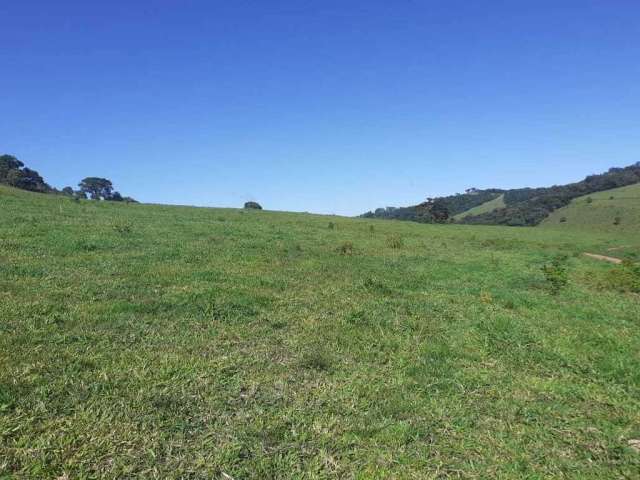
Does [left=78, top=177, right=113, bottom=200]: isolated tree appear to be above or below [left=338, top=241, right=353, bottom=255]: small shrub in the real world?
above

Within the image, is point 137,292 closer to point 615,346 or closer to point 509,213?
point 615,346

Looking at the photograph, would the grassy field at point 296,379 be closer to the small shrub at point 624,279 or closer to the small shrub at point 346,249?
the small shrub at point 624,279

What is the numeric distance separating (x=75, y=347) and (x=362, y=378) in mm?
4564

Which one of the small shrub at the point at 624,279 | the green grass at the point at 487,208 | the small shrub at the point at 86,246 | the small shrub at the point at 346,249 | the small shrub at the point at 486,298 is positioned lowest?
the small shrub at the point at 624,279

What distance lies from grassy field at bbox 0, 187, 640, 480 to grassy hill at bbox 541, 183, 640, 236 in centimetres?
8478

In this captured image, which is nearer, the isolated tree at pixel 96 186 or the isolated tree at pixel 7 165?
the isolated tree at pixel 7 165

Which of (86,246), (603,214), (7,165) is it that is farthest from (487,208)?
(86,246)

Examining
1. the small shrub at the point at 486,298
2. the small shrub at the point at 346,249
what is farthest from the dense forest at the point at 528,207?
the small shrub at the point at 486,298

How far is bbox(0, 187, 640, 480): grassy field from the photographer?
443cm

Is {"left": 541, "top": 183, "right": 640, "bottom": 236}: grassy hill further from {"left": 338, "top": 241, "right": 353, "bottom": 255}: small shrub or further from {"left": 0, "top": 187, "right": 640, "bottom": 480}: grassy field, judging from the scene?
{"left": 0, "top": 187, "right": 640, "bottom": 480}: grassy field

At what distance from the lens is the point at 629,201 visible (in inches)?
3814

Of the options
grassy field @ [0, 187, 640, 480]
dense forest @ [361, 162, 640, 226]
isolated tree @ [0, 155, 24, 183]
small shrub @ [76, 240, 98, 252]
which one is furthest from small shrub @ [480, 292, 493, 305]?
isolated tree @ [0, 155, 24, 183]

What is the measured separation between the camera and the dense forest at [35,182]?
3629 inches

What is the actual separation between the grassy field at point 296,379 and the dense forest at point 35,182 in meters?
76.7
